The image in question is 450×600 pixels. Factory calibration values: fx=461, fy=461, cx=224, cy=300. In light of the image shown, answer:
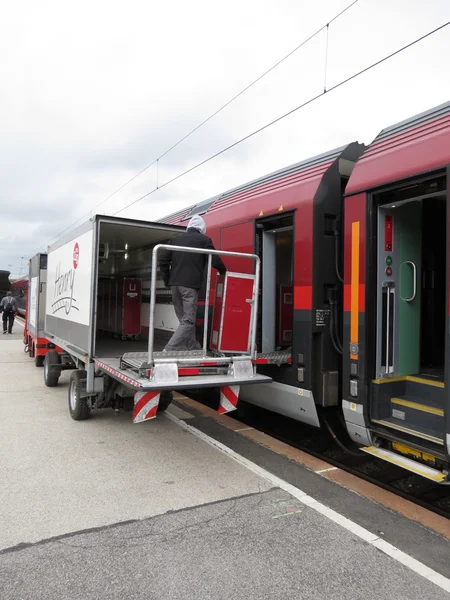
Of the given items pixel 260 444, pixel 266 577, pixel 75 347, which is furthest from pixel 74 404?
pixel 266 577

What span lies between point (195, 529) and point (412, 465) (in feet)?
6.17

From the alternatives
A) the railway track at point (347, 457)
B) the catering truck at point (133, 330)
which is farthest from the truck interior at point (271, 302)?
the railway track at point (347, 457)

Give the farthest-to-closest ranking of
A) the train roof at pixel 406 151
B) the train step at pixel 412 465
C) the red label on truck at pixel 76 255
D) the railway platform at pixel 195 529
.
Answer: the red label on truck at pixel 76 255, the train roof at pixel 406 151, the train step at pixel 412 465, the railway platform at pixel 195 529

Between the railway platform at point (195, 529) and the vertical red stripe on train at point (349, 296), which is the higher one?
the vertical red stripe on train at point (349, 296)

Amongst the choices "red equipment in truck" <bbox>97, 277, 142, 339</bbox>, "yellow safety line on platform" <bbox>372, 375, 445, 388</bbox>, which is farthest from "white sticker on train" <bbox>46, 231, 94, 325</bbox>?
"yellow safety line on platform" <bbox>372, 375, 445, 388</bbox>

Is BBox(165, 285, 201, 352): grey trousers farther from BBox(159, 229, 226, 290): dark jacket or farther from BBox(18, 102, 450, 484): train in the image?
BBox(18, 102, 450, 484): train

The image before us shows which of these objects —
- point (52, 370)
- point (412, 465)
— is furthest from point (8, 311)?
point (412, 465)

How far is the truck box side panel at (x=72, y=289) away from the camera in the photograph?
228 inches

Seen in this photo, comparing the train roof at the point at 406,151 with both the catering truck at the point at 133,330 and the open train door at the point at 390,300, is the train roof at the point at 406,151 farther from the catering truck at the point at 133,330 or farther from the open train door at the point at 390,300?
the catering truck at the point at 133,330

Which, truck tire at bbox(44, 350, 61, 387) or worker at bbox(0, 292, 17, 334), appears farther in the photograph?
worker at bbox(0, 292, 17, 334)

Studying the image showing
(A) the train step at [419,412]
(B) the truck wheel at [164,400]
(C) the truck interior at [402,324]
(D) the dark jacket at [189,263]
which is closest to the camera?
(A) the train step at [419,412]

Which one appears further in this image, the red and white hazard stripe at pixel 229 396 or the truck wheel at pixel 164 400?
the truck wheel at pixel 164 400

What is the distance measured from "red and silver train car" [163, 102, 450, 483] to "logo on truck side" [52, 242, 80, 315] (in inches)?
104

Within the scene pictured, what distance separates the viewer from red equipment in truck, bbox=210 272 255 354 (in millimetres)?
4973
